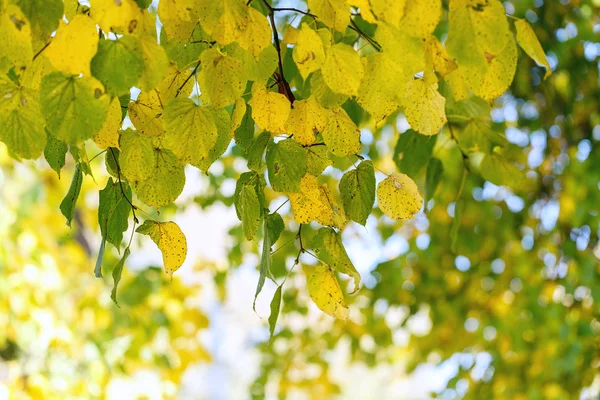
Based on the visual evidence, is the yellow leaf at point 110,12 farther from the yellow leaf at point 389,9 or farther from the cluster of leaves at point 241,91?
the yellow leaf at point 389,9

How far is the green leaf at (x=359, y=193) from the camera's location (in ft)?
1.66

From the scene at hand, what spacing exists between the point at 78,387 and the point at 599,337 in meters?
1.39

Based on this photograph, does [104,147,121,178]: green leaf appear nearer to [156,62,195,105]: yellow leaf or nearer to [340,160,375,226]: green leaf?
[156,62,195,105]: yellow leaf

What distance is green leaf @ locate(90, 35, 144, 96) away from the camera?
39cm

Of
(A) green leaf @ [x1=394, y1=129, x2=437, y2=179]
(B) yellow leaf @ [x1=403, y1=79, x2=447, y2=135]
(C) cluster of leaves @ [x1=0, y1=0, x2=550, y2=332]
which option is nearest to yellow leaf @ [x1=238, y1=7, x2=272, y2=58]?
(C) cluster of leaves @ [x1=0, y1=0, x2=550, y2=332]

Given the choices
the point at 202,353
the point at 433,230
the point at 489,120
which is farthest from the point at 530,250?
the point at 202,353

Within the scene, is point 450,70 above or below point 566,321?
above

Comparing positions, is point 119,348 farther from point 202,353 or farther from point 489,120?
point 489,120

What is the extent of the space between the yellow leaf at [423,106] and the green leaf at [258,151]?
11cm

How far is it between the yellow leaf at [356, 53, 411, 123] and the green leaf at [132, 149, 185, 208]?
5.9 inches

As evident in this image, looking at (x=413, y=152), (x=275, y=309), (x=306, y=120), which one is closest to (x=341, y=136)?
(x=306, y=120)

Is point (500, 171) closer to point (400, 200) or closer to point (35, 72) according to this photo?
point (400, 200)

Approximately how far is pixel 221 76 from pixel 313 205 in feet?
0.37

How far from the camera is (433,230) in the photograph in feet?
5.32
